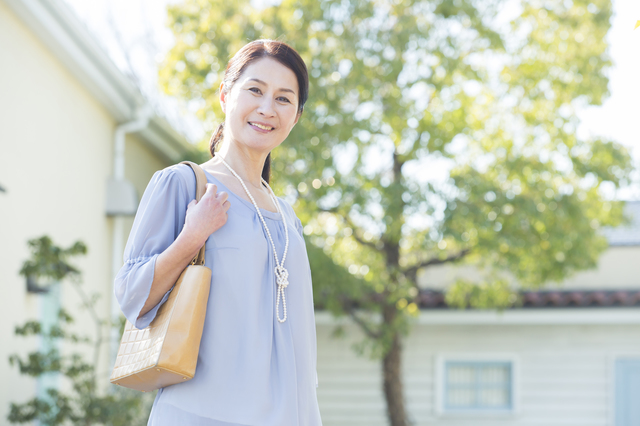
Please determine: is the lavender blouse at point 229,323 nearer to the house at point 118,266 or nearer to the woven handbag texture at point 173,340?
the woven handbag texture at point 173,340

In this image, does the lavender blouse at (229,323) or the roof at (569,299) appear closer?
the lavender blouse at (229,323)

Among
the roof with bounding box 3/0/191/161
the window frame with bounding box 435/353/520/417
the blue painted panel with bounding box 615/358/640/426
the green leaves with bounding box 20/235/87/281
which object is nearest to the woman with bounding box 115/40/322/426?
the green leaves with bounding box 20/235/87/281

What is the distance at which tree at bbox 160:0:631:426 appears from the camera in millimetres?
7402

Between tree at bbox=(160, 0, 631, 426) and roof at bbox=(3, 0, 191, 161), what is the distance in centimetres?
68

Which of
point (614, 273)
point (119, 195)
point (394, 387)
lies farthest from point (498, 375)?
point (119, 195)

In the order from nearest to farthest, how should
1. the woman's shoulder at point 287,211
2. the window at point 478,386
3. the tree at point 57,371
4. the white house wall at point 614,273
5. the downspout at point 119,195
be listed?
the woman's shoulder at point 287,211, the tree at point 57,371, the downspout at point 119,195, the window at point 478,386, the white house wall at point 614,273

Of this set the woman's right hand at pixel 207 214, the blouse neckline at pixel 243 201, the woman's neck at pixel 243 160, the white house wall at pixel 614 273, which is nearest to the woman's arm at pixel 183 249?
the woman's right hand at pixel 207 214

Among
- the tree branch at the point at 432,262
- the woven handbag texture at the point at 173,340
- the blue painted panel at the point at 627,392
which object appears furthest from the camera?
the blue painted panel at the point at 627,392

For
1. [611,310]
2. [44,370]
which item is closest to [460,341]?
[611,310]

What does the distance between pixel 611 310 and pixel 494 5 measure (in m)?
4.54

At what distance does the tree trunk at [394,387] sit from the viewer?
9.45 meters

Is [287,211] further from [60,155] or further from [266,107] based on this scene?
[60,155]

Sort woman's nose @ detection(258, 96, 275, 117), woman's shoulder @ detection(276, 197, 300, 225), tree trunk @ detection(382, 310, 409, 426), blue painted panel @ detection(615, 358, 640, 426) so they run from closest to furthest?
woman's nose @ detection(258, 96, 275, 117), woman's shoulder @ detection(276, 197, 300, 225), tree trunk @ detection(382, 310, 409, 426), blue painted panel @ detection(615, 358, 640, 426)

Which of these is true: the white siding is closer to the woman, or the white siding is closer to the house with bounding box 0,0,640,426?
the house with bounding box 0,0,640,426
